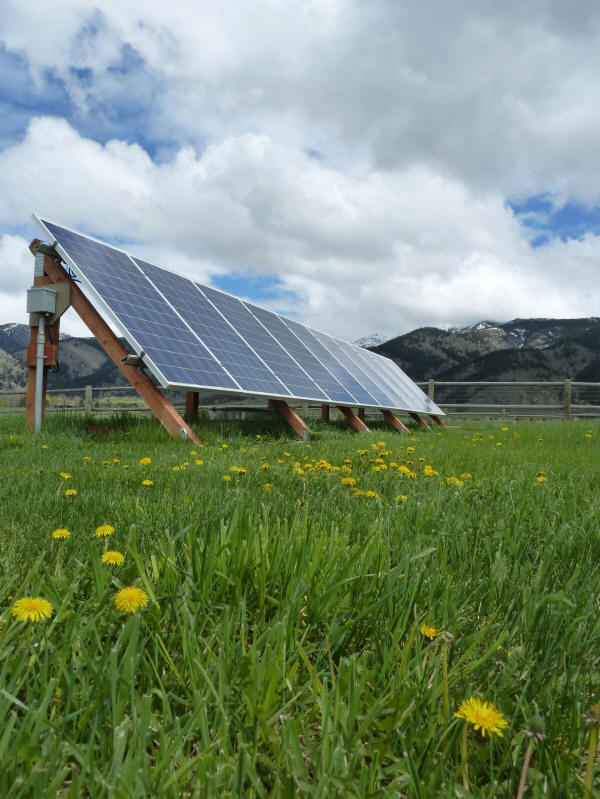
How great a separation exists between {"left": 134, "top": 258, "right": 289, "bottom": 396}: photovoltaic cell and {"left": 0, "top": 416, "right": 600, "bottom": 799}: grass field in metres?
4.91

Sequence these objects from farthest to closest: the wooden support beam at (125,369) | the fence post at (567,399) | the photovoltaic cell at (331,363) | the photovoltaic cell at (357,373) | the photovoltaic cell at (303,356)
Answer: the fence post at (567,399), the photovoltaic cell at (357,373), the photovoltaic cell at (331,363), the photovoltaic cell at (303,356), the wooden support beam at (125,369)

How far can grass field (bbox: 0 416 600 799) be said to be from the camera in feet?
2.64

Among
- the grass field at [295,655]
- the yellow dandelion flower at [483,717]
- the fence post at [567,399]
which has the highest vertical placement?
the fence post at [567,399]

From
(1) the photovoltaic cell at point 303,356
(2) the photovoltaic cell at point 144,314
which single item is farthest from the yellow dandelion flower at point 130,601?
(1) the photovoltaic cell at point 303,356

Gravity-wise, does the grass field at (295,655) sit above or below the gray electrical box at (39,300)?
below

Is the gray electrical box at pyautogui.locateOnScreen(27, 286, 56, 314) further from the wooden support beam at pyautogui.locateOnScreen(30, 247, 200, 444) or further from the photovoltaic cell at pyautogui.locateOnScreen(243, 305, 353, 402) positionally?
the photovoltaic cell at pyautogui.locateOnScreen(243, 305, 353, 402)

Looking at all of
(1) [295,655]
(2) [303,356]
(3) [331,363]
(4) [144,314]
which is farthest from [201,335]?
(1) [295,655]

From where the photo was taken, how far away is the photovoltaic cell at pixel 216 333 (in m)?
7.24

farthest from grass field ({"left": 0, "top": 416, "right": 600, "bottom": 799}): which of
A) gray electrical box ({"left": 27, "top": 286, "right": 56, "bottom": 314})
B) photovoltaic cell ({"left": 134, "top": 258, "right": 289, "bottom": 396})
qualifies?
gray electrical box ({"left": 27, "top": 286, "right": 56, "bottom": 314})

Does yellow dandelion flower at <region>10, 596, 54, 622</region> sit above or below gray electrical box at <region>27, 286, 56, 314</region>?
below

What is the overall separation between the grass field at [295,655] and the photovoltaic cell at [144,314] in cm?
383

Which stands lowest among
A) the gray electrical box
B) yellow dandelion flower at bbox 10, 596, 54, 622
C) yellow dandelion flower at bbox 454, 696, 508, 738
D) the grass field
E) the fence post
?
the grass field

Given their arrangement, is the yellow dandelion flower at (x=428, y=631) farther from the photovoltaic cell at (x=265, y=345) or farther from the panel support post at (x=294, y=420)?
the photovoltaic cell at (x=265, y=345)

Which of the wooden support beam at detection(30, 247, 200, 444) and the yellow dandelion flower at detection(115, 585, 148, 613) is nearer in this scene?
the yellow dandelion flower at detection(115, 585, 148, 613)
